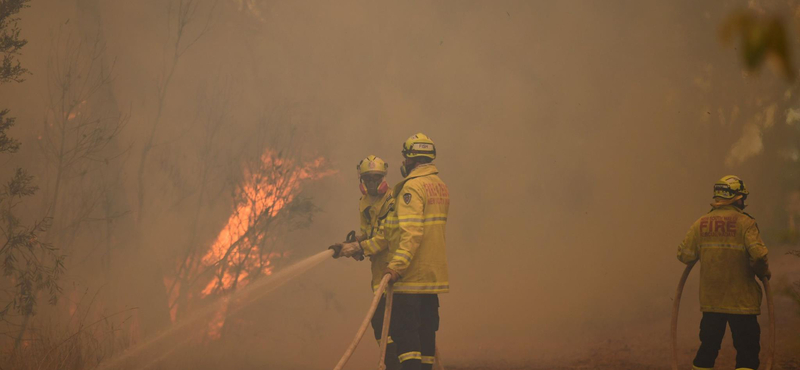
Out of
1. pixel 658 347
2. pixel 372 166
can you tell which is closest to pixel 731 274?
pixel 372 166

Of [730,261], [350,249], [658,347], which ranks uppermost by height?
[350,249]

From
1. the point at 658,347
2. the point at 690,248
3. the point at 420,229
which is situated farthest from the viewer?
the point at 658,347

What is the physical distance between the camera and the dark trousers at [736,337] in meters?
6.27

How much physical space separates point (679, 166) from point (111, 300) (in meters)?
Result: 10.6

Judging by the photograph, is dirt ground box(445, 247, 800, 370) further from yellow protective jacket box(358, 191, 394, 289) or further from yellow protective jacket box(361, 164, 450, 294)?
yellow protective jacket box(361, 164, 450, 294)

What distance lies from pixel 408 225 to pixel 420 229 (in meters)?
0.12

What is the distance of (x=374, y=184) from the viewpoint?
7.01m

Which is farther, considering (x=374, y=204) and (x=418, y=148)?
(x=374, y=204)

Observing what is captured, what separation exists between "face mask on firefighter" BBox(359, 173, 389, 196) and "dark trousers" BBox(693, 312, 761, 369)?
3.54 metres

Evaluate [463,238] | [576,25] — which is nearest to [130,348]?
[463,238]

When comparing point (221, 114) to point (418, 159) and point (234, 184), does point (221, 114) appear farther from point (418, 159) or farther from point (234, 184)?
point (418, 159)

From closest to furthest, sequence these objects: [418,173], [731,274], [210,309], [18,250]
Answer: [418,173]
[731,274]
[18,250]
[210,309]

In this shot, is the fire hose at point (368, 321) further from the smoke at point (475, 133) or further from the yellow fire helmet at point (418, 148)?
the smoke at point (475, 133)

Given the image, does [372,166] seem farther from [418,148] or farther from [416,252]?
[416,252]
